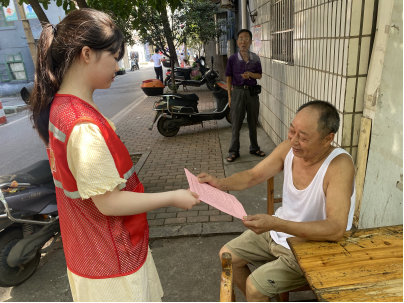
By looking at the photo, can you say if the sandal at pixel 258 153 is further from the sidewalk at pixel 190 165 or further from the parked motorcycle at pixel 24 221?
the parked motorcycle at pixel 24 221

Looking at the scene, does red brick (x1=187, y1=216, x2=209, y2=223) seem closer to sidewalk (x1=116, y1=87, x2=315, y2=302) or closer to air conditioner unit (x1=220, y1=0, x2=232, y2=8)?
sidewalk (x1=116, y1=87, x2=315, y2=302)

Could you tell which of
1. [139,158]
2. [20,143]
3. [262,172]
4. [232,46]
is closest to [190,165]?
[139,158]

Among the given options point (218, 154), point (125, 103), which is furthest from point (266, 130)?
point (125, 103)

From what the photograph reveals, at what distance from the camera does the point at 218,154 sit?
577cm

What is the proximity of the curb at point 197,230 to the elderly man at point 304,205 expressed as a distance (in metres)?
1.24

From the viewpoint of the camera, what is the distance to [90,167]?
1.14 m

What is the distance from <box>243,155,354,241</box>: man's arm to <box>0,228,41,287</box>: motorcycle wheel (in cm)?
226

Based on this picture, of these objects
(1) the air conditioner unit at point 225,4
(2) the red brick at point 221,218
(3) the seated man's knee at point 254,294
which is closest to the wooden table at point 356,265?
(3) the seated man's knee at point 254,294

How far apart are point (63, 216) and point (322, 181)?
4.35 ft

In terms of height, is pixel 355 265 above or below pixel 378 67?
below

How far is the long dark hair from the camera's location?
3.91 ft

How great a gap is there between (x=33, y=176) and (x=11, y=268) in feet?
2.70

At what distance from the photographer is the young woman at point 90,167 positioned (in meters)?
1.16

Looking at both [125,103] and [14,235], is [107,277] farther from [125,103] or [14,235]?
[125,103]
